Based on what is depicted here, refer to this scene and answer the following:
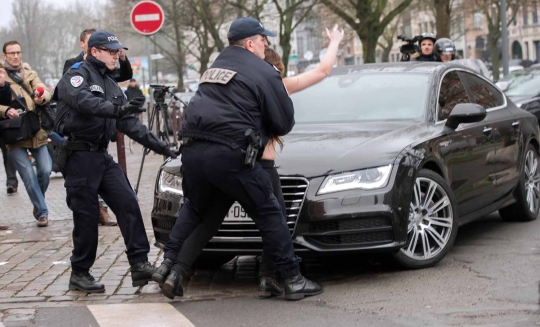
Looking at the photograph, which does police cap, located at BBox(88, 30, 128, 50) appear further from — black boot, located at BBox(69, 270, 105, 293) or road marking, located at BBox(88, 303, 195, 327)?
road marking, located at BBox(88, 303, 195, 327)

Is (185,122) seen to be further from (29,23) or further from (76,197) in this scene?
(29,23)

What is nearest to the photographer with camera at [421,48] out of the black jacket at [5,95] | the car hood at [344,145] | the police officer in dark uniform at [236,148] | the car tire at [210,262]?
the car hood at [344,145]

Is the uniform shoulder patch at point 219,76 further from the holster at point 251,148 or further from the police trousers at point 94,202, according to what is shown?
the police trousers at point 94,202

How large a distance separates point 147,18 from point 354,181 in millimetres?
10284

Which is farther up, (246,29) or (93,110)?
(246,29)

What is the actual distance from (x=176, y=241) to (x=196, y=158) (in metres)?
0.62

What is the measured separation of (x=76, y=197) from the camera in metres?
6.80

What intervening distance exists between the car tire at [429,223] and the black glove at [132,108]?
72.6 inches

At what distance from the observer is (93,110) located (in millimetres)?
6488

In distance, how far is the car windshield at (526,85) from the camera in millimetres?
17125

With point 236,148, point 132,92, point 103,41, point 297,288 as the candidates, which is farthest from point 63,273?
point 132,92

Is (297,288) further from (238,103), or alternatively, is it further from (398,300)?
(238,103)

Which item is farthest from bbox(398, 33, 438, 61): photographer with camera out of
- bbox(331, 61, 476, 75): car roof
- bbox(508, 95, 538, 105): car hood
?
bbox(508, 95, 538, 105): car hood

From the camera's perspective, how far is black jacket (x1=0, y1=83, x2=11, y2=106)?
10289mm
